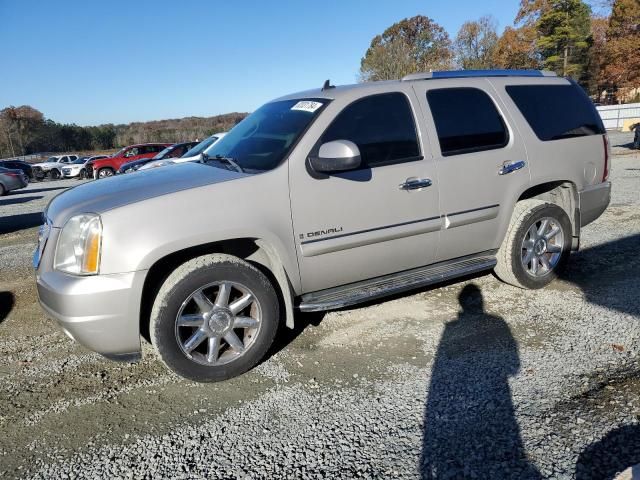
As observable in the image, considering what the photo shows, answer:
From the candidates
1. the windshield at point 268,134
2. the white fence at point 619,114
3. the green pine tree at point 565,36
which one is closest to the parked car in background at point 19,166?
the windshield at point 268,134

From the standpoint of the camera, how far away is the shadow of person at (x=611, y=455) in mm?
2178

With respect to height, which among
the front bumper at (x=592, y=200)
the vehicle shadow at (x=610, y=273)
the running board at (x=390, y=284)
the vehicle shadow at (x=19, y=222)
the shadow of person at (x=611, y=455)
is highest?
the front bumper at (x=592, y=200)

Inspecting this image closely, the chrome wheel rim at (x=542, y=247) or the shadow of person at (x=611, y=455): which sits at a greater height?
the chrome wheel rim at (x=542, y=247)

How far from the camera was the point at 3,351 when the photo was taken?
3.81 m

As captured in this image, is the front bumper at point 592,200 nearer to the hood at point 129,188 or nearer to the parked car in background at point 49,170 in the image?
the hood at point 129,188

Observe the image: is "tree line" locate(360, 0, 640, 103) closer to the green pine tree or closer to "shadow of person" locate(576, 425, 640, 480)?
the green pine tree

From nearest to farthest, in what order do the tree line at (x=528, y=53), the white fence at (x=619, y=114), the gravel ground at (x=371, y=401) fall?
1. the gravel ground at (x=371, y=401)
2. the white fence at (x=619, y=114)
3. the tree line at (x=528, y=53)

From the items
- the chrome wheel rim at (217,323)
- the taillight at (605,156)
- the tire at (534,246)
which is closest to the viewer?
the chrome wheel rim at (217,323)

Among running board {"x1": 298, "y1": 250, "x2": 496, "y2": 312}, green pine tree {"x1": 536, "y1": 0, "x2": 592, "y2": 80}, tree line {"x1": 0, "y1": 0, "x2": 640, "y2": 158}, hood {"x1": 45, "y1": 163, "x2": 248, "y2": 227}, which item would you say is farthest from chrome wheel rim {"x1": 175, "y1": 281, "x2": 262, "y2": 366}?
green pine tree {"x1": 536, "y1": 0, "x2": 592, "y2": 80}

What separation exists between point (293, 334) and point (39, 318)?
2424 millimetres

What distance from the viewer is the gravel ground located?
93.6 inches

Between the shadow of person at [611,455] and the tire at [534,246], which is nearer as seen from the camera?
the shadow of person at [611,455]

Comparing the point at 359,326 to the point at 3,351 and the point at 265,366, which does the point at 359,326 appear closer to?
the point at 265,366

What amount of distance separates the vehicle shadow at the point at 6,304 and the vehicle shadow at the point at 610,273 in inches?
209
